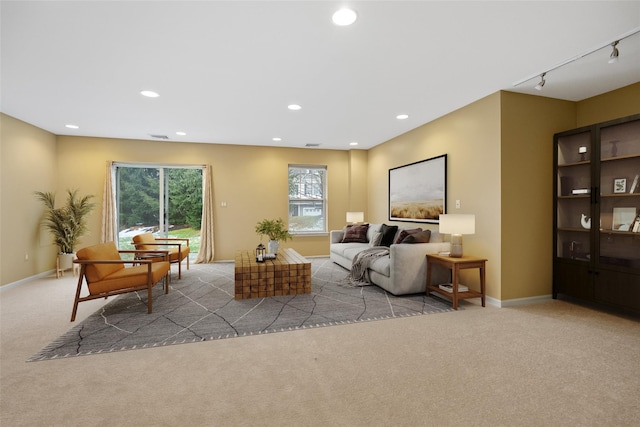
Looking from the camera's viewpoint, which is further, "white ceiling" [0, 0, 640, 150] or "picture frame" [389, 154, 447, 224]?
"picture frame" [389, 154, 447, 224]

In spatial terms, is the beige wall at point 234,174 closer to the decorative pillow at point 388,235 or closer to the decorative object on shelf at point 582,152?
the decorative pillow at point 388,235

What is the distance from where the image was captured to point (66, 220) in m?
5.25

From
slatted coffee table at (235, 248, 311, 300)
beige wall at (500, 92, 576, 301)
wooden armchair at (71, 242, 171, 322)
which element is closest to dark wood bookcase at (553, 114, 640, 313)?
beige wall at (500, 92, 576, 301)

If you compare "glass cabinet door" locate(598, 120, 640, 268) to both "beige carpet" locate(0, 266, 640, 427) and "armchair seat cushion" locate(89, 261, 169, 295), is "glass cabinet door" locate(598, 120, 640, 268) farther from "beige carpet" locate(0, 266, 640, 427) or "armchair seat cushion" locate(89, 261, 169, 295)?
"armchair seat cushion" locate(89, 261, 169, 295)

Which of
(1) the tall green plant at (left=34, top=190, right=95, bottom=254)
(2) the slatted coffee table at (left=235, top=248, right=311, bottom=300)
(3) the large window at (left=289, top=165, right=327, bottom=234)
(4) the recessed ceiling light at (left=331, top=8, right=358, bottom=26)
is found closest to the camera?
(4) the recessed ceiling light at (left=331, top=8, right=358, bottom=26)

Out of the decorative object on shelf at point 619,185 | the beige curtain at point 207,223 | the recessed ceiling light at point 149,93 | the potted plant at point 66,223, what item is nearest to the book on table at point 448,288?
the decorative object on shelf at point 619,185

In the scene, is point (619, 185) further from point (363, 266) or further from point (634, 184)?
point (363, 266)

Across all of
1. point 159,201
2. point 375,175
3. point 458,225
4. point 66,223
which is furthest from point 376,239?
point 66,223

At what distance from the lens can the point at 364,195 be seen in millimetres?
7277

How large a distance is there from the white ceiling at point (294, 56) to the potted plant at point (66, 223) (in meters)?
1.54

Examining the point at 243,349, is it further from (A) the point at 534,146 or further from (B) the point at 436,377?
(A) the point at 534,146

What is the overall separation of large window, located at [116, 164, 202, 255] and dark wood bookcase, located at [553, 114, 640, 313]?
653 centimetres

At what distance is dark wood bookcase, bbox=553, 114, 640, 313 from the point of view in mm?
3125

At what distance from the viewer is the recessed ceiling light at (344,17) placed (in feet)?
6.99
